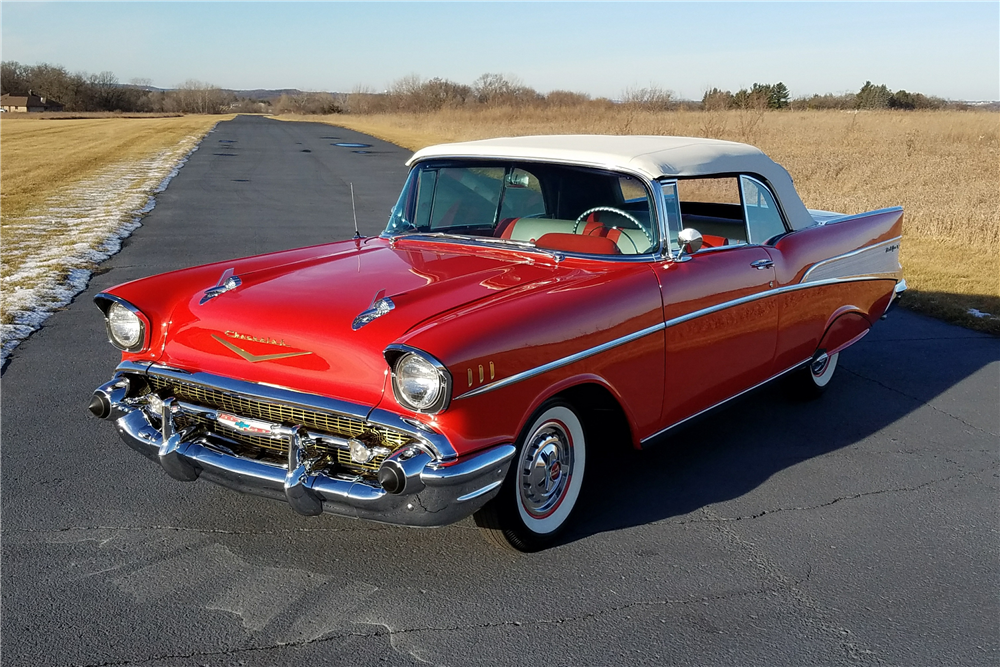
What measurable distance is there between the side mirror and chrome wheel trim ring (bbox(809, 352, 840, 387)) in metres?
1.56

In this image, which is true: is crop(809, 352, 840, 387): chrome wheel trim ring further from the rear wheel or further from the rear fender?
the rear fender

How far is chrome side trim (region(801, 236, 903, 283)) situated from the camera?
4.89m

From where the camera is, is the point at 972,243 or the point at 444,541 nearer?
the point at 444,541

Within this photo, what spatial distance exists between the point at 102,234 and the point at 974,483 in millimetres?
10129

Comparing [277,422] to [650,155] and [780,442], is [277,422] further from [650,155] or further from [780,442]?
[780,442]

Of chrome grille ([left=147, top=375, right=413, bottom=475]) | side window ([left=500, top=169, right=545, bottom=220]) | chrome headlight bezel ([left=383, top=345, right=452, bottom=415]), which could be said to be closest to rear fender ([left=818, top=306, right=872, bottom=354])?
side window ([left=500, top=169, right=545, bottom=220])

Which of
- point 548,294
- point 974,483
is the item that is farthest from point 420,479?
point 974,483

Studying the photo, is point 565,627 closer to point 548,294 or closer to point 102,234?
point 548,294

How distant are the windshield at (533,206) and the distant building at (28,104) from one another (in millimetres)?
101131

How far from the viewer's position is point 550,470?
3.40m

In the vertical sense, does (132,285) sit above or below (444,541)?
above

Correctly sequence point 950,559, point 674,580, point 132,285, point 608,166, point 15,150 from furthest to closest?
point 15,150
point 608,166
point 132,285
point 950,559
point 674,580

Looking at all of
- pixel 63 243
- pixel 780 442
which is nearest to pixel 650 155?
pixel 780 442

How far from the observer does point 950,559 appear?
3439 millimetres
